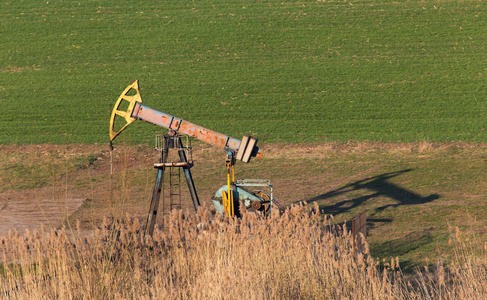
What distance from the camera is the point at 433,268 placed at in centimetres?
920

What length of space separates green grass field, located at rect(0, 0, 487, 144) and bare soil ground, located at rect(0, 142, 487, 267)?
1956 millimetres

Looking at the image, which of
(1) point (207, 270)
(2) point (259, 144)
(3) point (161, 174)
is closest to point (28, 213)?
(3) point (161, 174)

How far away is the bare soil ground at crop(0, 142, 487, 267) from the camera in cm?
1295

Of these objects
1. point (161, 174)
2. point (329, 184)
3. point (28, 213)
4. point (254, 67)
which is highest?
point (254, 67)

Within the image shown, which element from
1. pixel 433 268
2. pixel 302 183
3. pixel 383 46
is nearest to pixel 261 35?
pixel 383 46

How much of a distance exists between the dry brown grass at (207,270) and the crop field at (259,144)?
48 millimetres

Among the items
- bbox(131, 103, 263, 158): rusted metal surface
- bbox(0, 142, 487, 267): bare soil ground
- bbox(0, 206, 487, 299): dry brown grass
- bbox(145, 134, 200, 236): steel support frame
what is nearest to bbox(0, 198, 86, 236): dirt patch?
bbox(0, 142, 487, 267): bare soil ground

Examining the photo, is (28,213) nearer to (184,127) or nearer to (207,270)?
(184,127)

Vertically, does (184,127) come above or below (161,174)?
above

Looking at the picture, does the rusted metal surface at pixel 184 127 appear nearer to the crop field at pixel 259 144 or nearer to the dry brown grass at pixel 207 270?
the crop field at pixel 259 144

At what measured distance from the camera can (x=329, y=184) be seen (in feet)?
59.3

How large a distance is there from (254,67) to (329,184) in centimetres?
1610

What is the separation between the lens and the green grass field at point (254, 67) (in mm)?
25703

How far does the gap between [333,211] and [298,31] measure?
954 inches
